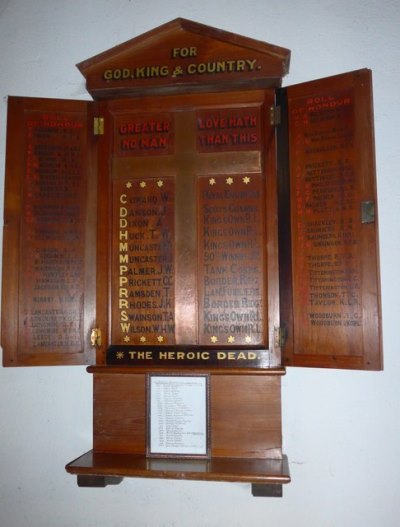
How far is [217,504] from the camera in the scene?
2.09 m

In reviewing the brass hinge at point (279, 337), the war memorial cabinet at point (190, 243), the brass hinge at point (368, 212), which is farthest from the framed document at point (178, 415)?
the brass hinge at point (368, 212)

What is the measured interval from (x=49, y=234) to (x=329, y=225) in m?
1.22

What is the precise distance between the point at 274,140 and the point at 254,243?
1.49 feet

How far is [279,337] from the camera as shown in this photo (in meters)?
1.95

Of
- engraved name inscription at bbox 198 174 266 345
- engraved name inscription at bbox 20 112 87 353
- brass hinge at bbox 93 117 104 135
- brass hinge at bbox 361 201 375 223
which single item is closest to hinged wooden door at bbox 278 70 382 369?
brass hinge at bbox 361 201 375 223

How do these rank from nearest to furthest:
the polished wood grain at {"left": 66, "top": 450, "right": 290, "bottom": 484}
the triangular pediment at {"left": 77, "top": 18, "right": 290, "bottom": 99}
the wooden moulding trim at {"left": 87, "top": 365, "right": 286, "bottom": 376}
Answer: the polished wood grain at {"left": 66, "top": 450, "right": 290, "bottom": 484}, the wooden moulding trim at {"left": 87, "top": 365, "right": 286, "bottom": 376}, the triangular pediment at {"left": 77, "top": 18, "right": 290, "bottom": 99}

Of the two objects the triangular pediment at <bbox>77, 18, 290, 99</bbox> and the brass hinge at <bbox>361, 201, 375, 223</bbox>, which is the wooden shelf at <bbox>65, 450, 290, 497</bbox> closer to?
the brass hinge at <bbox>361, 201, 375, 223</bbox>

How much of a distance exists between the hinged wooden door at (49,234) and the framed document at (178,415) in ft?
1.17

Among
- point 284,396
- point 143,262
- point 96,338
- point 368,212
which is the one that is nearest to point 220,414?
point 284,396

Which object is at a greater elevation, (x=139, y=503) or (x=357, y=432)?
(x=357, y=432)

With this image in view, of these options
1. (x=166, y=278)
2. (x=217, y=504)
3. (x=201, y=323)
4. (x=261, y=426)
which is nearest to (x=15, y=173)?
(x=166, y=278)

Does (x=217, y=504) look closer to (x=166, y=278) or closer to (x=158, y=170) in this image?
(x=166, y=278)

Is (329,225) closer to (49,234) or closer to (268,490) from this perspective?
(268,490)

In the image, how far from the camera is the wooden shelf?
1.79 m
